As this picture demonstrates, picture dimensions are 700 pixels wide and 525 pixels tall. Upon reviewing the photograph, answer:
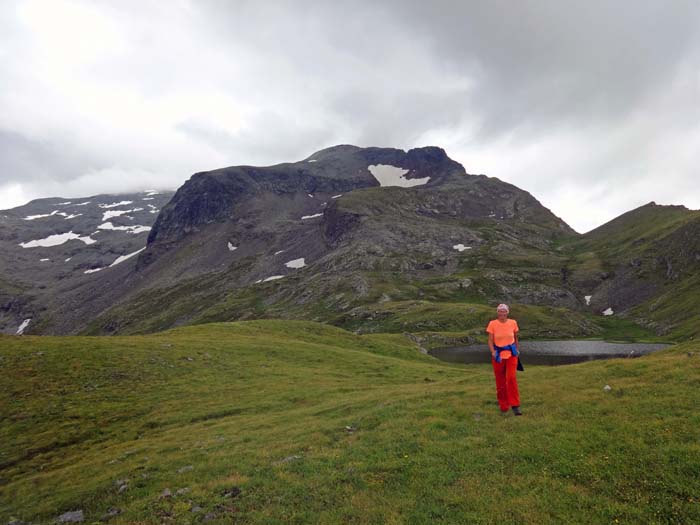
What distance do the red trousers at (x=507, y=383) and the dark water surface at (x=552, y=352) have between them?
248ft

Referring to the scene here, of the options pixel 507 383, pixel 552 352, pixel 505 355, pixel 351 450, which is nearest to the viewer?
pixel 351 450

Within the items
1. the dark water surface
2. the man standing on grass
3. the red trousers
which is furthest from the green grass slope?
the dark water surface

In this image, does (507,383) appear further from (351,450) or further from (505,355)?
(351,450)

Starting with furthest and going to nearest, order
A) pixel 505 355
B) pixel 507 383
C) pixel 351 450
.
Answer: pixel 507 383
pixel 505 355
pixel 351 450

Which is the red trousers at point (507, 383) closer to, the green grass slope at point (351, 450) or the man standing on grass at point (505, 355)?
the man standing on grass at point (505, 355)

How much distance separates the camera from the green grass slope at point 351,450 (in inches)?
527

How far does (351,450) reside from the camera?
19359 millimetres

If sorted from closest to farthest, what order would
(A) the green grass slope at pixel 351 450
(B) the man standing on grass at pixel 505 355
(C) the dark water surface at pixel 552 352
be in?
(A) the green grass slope at pixel 351 450, (B) the man standing on grass at pixel 505 355, (C) the dark water surface at pixel 552 352

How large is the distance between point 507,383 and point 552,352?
349 ft

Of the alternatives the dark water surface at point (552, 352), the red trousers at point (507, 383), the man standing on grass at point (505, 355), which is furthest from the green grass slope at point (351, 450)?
the dark water surface at point (552, 352)

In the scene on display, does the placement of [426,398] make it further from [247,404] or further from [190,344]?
[190,344]

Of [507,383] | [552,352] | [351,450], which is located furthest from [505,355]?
[552,352]

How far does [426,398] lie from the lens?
87.4ft

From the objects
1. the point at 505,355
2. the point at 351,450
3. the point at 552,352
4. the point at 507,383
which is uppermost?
the point at 505,355
